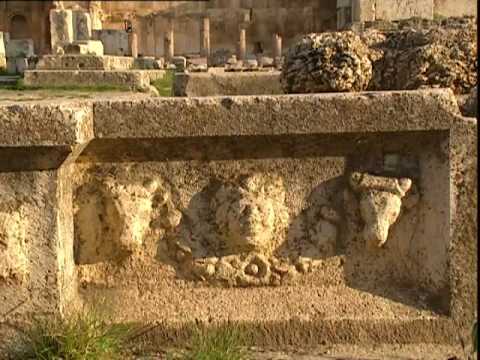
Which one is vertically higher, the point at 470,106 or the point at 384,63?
the point at 384,63

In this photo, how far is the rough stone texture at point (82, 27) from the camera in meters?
31.5

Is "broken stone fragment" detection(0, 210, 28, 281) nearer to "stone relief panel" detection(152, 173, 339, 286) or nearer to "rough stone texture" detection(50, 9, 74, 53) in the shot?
"stone relief panel" detection(152, 173, 339, 286)

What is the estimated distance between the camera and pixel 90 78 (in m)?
15.9

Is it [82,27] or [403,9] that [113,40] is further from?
[403,9]

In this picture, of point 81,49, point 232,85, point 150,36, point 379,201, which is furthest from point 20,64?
point 379,201

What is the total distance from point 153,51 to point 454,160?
109ft

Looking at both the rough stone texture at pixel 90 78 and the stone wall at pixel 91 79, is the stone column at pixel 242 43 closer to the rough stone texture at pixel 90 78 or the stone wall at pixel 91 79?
the stone wall at pixel 91 79

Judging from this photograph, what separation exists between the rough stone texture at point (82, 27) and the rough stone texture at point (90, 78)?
14.9m

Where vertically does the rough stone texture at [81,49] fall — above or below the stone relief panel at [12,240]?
above

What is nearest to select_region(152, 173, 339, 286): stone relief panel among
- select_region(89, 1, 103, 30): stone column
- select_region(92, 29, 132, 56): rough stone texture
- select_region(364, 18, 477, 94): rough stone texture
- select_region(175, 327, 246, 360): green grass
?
select_region(175, 327, 246, 360): green grass

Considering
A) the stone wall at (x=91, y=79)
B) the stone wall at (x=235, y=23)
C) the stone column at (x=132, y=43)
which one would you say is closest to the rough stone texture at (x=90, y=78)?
the stone wall at (x=91, y=79)

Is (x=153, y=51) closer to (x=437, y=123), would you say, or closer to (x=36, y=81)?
(x=36, y=81)

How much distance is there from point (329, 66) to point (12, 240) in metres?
1.79

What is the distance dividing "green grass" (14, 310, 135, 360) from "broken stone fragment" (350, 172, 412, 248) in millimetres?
1125
